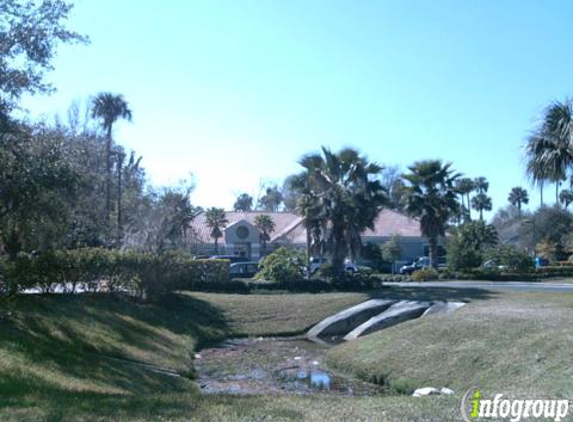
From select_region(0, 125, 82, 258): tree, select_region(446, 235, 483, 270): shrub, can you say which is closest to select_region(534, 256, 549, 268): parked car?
select_region(446, 235, 483, 270): shrub

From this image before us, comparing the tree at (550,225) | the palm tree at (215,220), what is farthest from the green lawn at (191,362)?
the tree at (550,225)

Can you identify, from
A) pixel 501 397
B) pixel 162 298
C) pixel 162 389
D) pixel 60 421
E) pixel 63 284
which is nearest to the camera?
pixel 60 421

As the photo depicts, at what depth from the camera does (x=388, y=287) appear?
35.0 metres

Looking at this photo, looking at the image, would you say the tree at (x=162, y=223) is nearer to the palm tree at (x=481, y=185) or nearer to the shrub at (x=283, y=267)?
the shrub at (x=283, y=267)

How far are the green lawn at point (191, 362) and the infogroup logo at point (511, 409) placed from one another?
0.22 meters

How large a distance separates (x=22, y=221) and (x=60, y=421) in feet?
29.0

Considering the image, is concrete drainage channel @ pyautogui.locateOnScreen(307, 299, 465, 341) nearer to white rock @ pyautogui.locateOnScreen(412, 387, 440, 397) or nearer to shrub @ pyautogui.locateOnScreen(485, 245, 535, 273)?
white rock @ pyautogui.locateOnScreen(412, 387, 440, 397)

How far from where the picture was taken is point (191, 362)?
59.7ft

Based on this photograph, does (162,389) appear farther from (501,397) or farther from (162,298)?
(162,298)

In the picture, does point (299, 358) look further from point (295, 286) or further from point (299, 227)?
point (299, 227)

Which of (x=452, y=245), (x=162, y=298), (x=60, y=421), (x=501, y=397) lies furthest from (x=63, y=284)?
(x=452, y=245)

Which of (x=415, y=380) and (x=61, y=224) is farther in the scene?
(x=61, y=224)

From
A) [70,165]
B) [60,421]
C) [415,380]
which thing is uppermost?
[70,165]

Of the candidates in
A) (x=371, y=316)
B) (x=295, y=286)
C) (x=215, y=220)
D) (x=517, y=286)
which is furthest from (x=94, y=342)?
(x=215, y=220)
